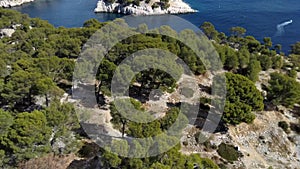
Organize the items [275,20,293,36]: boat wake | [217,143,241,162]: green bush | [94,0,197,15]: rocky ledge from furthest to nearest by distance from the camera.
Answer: [94,0,197,15]: rocky ledge, [275,20,293,36]: boat wake, [217,143,241,162]: green bush

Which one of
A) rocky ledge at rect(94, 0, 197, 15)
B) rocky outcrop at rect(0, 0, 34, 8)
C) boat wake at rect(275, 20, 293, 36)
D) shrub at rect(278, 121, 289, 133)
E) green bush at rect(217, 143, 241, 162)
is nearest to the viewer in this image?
green bush at rect(217, 143, 241, 162)

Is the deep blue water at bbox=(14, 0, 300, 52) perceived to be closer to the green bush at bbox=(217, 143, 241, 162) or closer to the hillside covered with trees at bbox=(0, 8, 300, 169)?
the hillside covered with trees at bbox=(0, 8, 300, 169)

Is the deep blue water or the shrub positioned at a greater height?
the deep blue water

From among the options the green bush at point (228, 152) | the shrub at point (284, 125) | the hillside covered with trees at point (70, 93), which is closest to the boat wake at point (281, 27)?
the hillside covered with trees at point (70, 93)

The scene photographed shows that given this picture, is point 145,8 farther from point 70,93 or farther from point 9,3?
point 70,93

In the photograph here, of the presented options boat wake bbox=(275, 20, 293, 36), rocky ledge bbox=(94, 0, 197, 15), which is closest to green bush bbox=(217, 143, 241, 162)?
boat wake bbox=(275, 20, 293, 36)

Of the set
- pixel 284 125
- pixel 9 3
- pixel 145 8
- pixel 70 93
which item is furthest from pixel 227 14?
pixel 9 3
